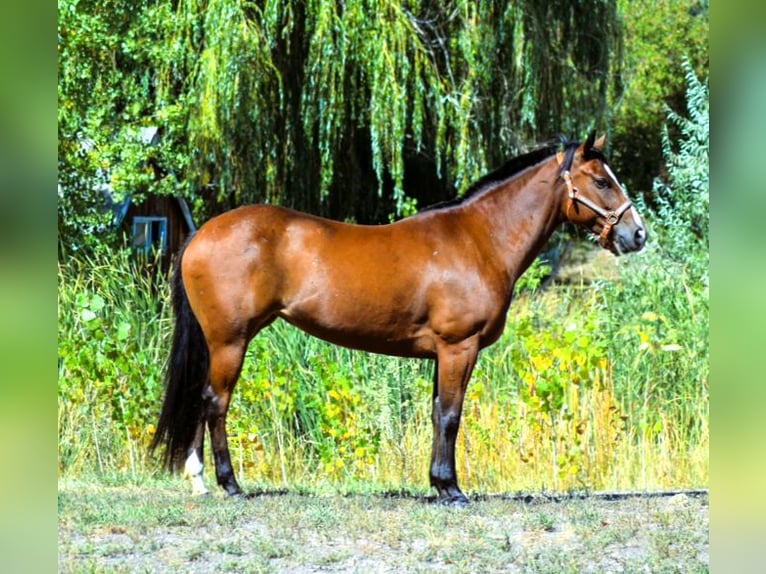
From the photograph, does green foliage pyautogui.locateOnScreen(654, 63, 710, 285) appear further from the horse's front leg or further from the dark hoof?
the dark hoof

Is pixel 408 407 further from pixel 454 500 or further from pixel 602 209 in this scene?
pixel 602 209

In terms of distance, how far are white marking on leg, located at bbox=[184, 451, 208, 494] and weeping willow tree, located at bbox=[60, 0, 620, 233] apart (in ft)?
12.8

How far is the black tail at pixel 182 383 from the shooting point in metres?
6.08

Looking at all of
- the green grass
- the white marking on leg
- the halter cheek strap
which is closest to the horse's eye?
the halter cheek strap

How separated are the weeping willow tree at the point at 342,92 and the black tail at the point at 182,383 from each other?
351 centimetres

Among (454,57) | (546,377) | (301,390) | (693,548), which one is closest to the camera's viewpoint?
(693,548)

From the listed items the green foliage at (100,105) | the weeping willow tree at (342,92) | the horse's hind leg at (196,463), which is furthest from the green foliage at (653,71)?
the horse's hind leg at (196,463)

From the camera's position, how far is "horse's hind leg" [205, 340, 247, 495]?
19.6ft

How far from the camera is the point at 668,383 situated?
8.06 metres

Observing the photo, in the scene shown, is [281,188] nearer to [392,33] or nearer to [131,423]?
[392,33]

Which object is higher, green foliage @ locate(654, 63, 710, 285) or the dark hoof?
green foliage @ locate(654, 63, 710, 285)

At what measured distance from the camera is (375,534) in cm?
525

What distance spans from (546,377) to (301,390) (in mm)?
2023
